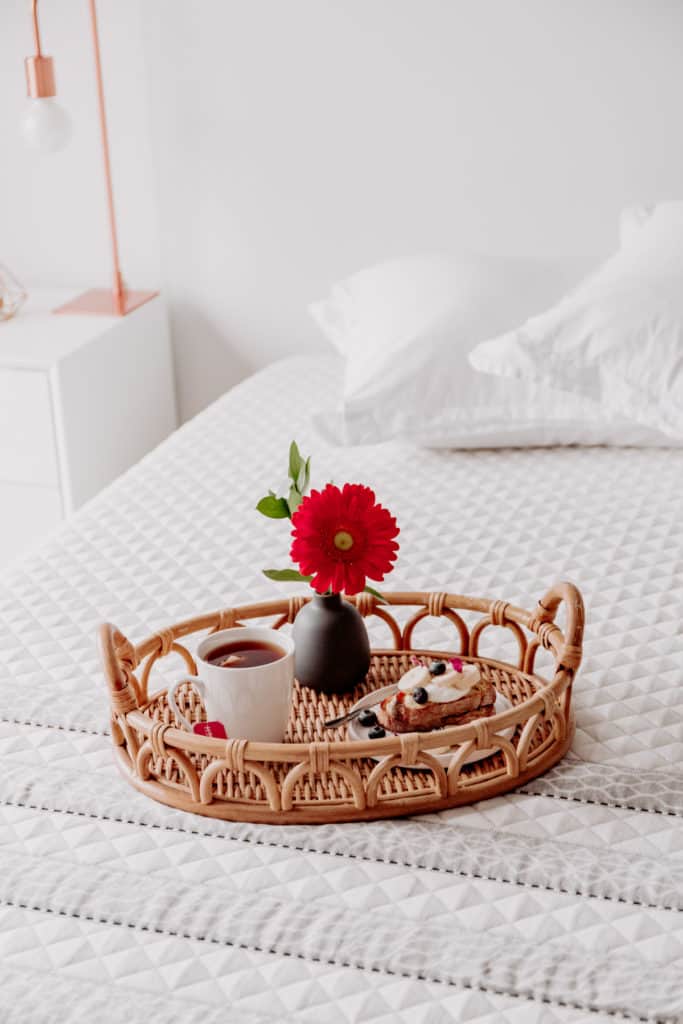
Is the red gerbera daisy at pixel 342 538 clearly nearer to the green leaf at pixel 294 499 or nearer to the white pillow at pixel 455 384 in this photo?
the green leaf at pixel 294 499

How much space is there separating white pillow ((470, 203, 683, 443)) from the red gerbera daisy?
0.81 m

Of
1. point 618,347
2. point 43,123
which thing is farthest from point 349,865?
point 43,123

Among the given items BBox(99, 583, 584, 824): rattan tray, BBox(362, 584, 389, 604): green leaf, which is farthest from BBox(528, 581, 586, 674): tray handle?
BBox(362, 584, 389, 604): green leaf

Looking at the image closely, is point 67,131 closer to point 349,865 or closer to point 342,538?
point 342,538

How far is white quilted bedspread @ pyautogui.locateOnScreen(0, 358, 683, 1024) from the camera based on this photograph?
0.96 m

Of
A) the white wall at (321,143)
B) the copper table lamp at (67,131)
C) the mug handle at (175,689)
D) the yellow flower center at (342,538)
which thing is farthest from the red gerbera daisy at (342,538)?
the copper table lamp at (67,131)

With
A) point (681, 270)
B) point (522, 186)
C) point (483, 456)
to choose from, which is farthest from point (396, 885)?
point (522, 186)

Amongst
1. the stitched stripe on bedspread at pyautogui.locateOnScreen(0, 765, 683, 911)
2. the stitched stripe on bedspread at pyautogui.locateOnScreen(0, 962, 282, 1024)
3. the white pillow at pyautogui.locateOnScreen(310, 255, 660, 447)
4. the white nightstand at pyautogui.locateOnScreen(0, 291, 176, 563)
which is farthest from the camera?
the white nightstand at pyautogui.locateOnScreen(0, 291, 176, 563)

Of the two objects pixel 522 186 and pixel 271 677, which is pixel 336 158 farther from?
pixel 271 677

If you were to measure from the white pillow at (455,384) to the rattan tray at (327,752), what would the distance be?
738 millimetres

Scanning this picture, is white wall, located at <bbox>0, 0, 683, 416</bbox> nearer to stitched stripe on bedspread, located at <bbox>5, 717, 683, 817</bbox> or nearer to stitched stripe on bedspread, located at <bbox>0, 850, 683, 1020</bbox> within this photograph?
stitched stripe on bedspread, located at <bbox>5, 717, 683, 817</bbox>

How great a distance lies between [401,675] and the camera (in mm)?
1348

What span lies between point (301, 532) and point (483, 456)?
2.93 ft

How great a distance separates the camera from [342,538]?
1201mm
